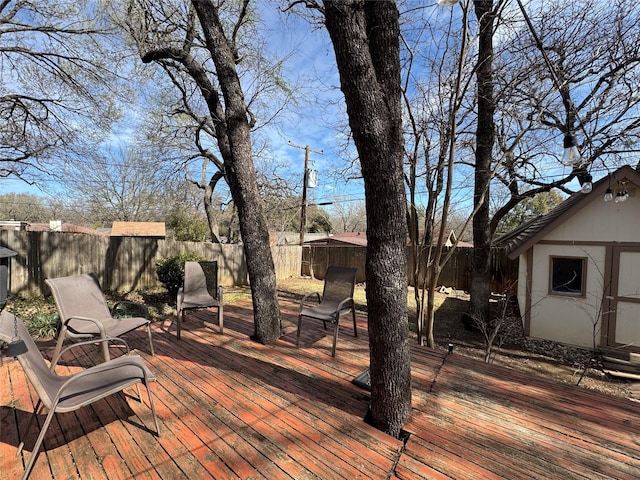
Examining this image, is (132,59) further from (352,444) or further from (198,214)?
(198,214)

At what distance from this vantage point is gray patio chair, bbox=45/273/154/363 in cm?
264

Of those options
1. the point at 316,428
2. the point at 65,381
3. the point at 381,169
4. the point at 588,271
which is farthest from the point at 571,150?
the point at 588,271

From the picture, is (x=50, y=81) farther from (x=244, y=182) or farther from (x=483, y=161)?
(x=483, y=161)

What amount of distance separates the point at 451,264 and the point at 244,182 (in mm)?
9595

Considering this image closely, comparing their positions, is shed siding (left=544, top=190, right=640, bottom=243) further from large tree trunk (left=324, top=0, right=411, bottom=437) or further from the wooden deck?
large tree trunk (left=324, top=0, right=411, bottom=437)

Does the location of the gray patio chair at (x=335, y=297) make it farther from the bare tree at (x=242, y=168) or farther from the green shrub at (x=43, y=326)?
the green shrub at (x=43, y=326)

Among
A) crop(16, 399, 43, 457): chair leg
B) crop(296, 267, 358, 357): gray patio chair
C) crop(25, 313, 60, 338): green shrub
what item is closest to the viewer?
crop(16, 399, 43, 457): chair leg

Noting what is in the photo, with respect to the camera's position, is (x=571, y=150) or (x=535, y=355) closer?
(x=571, y=150)

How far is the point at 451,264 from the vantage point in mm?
10867

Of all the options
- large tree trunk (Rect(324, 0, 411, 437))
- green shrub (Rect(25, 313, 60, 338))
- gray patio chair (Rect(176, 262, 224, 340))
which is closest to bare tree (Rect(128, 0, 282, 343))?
gray patio chair (Rect(176, 262, 224, 340))

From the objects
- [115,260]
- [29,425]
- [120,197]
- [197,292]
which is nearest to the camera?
[29,425]

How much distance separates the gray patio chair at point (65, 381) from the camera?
153cm

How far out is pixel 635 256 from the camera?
566cm

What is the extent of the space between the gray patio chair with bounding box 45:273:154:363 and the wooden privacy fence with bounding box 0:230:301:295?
13.0ft
